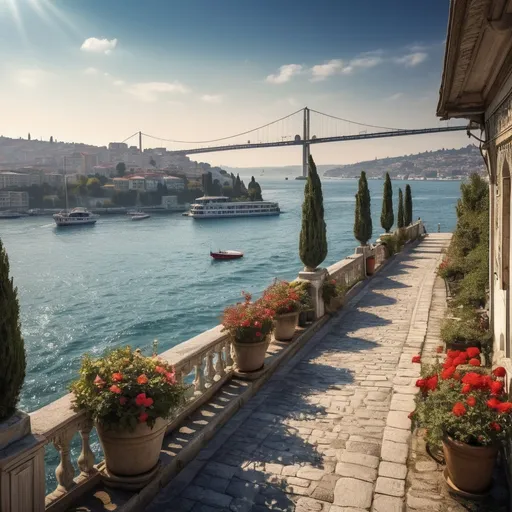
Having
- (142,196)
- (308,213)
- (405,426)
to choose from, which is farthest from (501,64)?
(142,196)

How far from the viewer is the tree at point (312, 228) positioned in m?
10.7

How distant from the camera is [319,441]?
17.0 ft

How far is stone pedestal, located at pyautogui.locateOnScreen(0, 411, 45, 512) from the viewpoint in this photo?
3225 millimetres

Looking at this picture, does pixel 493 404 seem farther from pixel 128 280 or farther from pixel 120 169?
pixel 120 169

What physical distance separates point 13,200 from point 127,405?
133 metres

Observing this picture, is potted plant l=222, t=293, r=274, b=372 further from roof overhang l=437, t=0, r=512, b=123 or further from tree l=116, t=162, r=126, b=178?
tree l=116, t=162, r=126, b=178

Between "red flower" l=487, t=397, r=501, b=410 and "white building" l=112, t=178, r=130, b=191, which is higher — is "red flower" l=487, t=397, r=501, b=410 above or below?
below

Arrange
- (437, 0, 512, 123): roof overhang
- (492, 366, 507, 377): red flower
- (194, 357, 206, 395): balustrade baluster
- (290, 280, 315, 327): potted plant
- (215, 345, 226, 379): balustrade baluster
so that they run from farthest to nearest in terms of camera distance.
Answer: (290, 280, 315, 327): potted plant → (215, 345, 226, 379): balustrade baluster → (194, 357, 206, 395): balustrade baluster → (492, 366, 507, 377): red flower → (437, 0, 512, 123): roof overhang

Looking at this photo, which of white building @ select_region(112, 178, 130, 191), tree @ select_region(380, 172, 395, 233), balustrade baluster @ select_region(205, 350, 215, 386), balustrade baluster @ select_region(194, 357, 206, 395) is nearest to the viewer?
balustrade baluster @ select_region(194, 357, 206, 395)

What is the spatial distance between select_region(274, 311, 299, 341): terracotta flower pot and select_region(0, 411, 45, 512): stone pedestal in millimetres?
4976

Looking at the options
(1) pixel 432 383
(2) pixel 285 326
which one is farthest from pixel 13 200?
(1) pixel 432 383

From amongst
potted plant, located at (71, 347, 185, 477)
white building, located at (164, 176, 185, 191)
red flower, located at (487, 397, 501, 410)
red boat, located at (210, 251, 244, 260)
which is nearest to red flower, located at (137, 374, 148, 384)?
potted plant, located at (71, 347, 185, 477)

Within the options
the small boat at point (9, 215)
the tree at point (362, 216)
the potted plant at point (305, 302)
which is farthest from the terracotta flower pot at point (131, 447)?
the small boat at point (9, 215)

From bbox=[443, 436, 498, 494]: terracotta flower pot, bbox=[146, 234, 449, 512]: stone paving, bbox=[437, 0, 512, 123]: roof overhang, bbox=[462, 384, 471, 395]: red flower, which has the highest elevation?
bbox=[437, 0, 512, 123]: roof overhang
